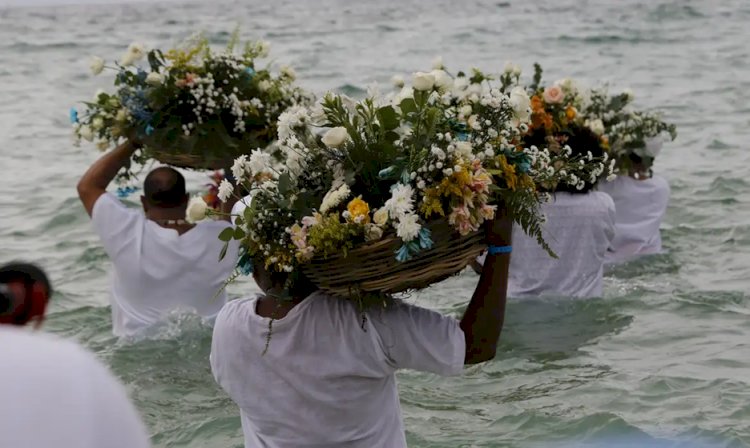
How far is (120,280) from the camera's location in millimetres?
6695

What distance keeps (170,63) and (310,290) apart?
2.91m

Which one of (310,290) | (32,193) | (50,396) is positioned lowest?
(32,193)

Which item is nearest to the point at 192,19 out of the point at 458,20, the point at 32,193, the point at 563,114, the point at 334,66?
the point at 458,20

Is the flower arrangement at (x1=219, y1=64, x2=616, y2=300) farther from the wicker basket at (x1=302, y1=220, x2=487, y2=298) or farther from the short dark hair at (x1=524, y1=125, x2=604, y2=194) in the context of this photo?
the short dark hair at (x1=524, y1=125, x2=604, y2=194)

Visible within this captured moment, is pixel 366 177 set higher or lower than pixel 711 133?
higher

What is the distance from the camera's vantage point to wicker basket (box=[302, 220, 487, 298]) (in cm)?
369

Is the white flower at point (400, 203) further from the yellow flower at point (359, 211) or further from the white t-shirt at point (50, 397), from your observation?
the white t-shirt at point (50, 397)

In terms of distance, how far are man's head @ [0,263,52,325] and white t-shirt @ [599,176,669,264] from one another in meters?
6.56

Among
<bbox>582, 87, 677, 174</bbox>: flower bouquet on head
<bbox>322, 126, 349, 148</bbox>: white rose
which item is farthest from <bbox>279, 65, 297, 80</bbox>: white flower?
<bbox>322, 126, 349, 148</bbox>: white rose

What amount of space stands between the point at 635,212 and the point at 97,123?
4034mm

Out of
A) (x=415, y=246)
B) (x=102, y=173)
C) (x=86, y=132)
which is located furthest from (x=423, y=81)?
(x=86, y=132)

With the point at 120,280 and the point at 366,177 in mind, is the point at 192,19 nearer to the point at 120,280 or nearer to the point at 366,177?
the point at 120,280

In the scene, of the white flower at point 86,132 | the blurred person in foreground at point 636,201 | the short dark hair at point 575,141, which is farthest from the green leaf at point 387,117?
the blurred person in foreground at point 636,201

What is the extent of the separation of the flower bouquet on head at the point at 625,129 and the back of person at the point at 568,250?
1.52 metres
